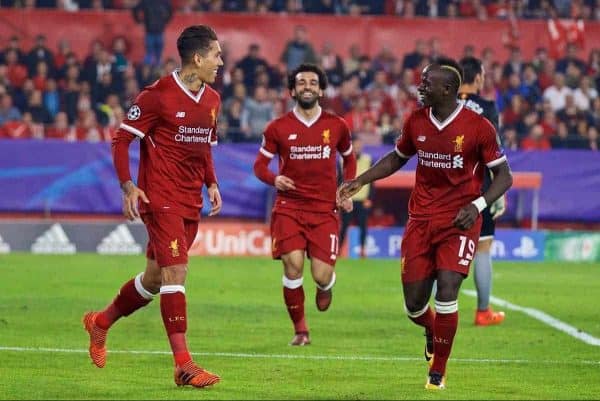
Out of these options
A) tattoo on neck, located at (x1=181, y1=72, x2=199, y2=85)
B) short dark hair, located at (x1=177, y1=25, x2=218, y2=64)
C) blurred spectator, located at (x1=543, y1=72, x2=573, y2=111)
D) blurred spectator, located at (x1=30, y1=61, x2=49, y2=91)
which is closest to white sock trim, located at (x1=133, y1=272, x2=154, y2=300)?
tattoo on neck, located at (x1=181, y1=72, x2=199, y2=85)

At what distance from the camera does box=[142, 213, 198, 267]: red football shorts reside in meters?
9.72

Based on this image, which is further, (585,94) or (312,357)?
(585,94)

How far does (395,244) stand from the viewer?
2491 centimetres

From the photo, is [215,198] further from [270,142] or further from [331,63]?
[331,63]

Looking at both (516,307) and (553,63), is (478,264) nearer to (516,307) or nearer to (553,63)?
(516,307)

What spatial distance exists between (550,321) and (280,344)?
3.56 m

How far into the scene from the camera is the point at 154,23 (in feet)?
91.4

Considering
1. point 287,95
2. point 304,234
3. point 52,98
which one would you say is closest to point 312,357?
point 304,234

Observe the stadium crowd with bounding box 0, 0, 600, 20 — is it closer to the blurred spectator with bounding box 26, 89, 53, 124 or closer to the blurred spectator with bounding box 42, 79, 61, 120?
the blurred spectator with bounding box 42, 79, 61, 120

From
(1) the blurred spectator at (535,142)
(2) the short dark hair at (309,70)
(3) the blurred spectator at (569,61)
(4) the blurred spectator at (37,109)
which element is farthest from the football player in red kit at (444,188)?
(3) the blurred spectator at (569,61)

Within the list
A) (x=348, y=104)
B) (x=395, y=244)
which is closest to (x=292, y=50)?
(x=348, y=104)

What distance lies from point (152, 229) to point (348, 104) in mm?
17155

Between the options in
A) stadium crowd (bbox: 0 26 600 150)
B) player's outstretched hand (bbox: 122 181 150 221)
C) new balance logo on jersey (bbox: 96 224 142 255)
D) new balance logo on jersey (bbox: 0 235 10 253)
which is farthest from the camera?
stadium crowd (bbox: 0 26 600 150)

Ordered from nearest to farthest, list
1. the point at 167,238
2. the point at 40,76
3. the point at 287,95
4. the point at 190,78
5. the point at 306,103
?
the point at 167,238 < the point at 190,78 < the point at 306,103 < the point at 40,76 < the point at 287,95
